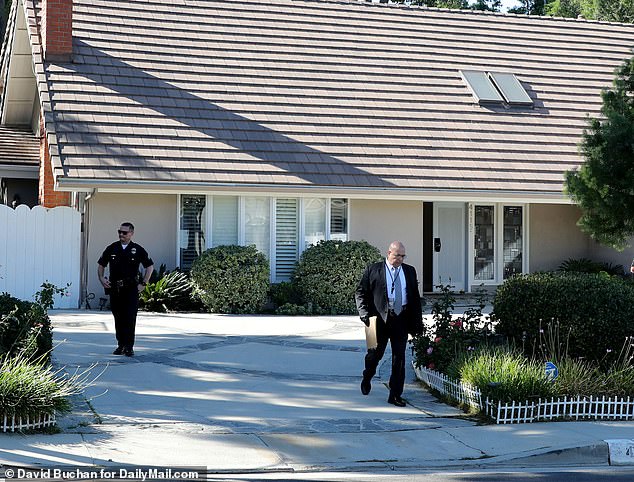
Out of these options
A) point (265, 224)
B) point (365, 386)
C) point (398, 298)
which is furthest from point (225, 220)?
point (398, 298)

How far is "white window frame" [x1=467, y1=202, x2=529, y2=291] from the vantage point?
872 inches

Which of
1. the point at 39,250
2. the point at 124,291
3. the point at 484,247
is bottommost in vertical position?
the point at 124,291

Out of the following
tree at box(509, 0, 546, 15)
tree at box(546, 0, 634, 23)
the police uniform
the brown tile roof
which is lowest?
the police uniform

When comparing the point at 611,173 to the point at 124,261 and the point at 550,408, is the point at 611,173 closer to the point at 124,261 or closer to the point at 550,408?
the point at 550,408

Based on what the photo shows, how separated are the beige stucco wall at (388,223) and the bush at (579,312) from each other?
→ 8736 mm

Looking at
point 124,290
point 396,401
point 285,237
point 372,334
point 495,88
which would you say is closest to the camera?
point 396,401

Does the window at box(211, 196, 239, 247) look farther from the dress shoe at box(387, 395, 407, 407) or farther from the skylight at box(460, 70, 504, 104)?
the dress shoe at box(387, 395, 407, 407)

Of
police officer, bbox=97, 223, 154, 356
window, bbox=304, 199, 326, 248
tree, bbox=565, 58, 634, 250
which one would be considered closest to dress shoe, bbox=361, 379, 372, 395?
police officer, bbox=97, 223, 154, 356

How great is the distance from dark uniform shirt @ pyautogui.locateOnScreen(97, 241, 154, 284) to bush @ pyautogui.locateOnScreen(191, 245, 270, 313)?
5.21m

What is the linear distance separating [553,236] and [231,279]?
825 cm

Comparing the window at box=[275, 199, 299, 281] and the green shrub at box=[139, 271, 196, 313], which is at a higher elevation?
the window at box=[275, 199, 299, 281]

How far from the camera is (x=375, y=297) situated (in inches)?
417

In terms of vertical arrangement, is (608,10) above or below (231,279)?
above

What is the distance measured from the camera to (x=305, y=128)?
20.5 meters
